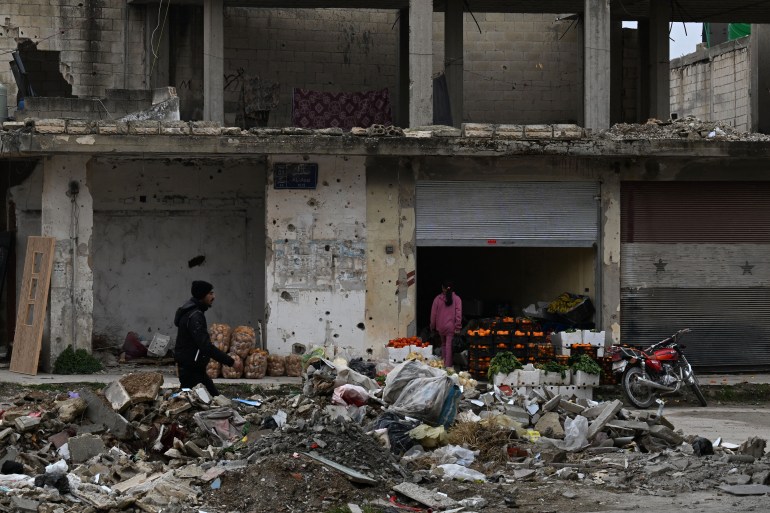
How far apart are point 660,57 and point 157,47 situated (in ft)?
32.0

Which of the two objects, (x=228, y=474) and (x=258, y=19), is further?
(x=258, y=19)

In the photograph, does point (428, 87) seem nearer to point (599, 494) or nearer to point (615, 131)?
point (615, 131)

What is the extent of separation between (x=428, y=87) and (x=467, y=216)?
7.18ft

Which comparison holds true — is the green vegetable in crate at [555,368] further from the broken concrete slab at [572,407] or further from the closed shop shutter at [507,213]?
the broken concrete slab at [572,407]

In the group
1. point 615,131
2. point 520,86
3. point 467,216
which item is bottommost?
point 467,216

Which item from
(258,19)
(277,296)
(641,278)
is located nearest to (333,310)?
(277,296)

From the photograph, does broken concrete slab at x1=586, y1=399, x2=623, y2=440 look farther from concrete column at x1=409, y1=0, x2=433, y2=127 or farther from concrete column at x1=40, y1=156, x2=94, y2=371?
concrete column at x1=40, y1=156, x2=94, y2=371

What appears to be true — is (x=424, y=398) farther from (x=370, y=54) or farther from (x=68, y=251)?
(x=370, y=54)

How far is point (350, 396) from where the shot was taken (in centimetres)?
1345

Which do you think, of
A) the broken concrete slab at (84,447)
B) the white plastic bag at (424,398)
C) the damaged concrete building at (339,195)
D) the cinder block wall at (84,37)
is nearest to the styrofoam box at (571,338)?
the damaged concrete building at (339,195)

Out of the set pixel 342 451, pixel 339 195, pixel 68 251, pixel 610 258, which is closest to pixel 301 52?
pixel 339 195

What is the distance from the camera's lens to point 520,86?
25156 millimetres

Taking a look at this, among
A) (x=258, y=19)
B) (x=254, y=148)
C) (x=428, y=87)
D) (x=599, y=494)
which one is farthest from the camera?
(x=258, y=19)

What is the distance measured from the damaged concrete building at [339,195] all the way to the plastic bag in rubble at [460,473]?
757cm
